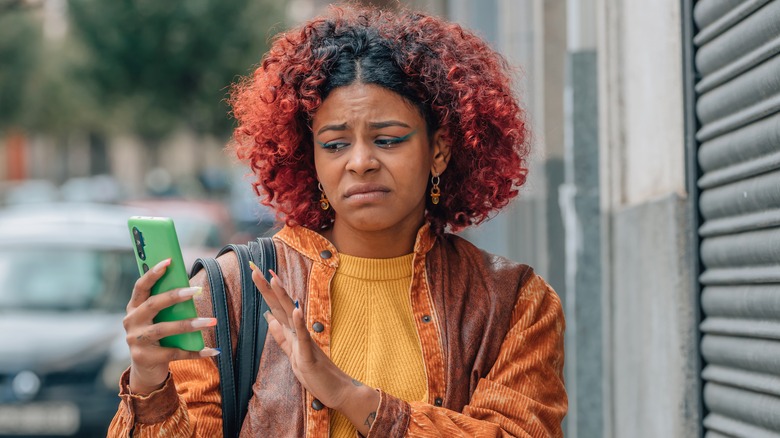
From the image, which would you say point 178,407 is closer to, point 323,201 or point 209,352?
point 209,352

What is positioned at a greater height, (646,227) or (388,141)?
(388,141)

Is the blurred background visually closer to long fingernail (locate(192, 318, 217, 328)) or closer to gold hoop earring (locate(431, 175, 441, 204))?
gold hoop earring (locate(431, 175, 441, 204))

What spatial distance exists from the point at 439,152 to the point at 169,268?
29.2 inches

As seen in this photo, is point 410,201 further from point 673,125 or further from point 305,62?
point 673,125

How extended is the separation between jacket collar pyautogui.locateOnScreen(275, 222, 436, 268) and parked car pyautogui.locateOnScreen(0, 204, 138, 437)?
4312mm

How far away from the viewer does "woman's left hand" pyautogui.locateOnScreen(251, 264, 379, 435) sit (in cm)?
230

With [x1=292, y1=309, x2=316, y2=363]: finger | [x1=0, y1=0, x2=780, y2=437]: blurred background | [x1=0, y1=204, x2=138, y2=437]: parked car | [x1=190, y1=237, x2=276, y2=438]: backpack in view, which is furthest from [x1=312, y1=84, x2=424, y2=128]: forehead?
[x1=0, y1=204, x2=138, y2=437]: parked car

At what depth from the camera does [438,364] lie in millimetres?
2572

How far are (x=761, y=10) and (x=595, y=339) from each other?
2109 millimetres

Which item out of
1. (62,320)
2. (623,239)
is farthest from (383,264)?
(62,320)

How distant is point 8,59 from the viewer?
37.6m

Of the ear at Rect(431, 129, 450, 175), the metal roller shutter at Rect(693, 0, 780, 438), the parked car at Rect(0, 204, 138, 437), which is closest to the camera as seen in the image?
the ear at Rect(431, 129, 450, 175)

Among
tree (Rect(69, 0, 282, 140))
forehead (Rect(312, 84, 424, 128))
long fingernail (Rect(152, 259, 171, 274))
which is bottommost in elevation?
long fingernail (Rect(152, 259, 171, 274))

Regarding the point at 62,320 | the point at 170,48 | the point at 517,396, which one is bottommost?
the point at 62,320
